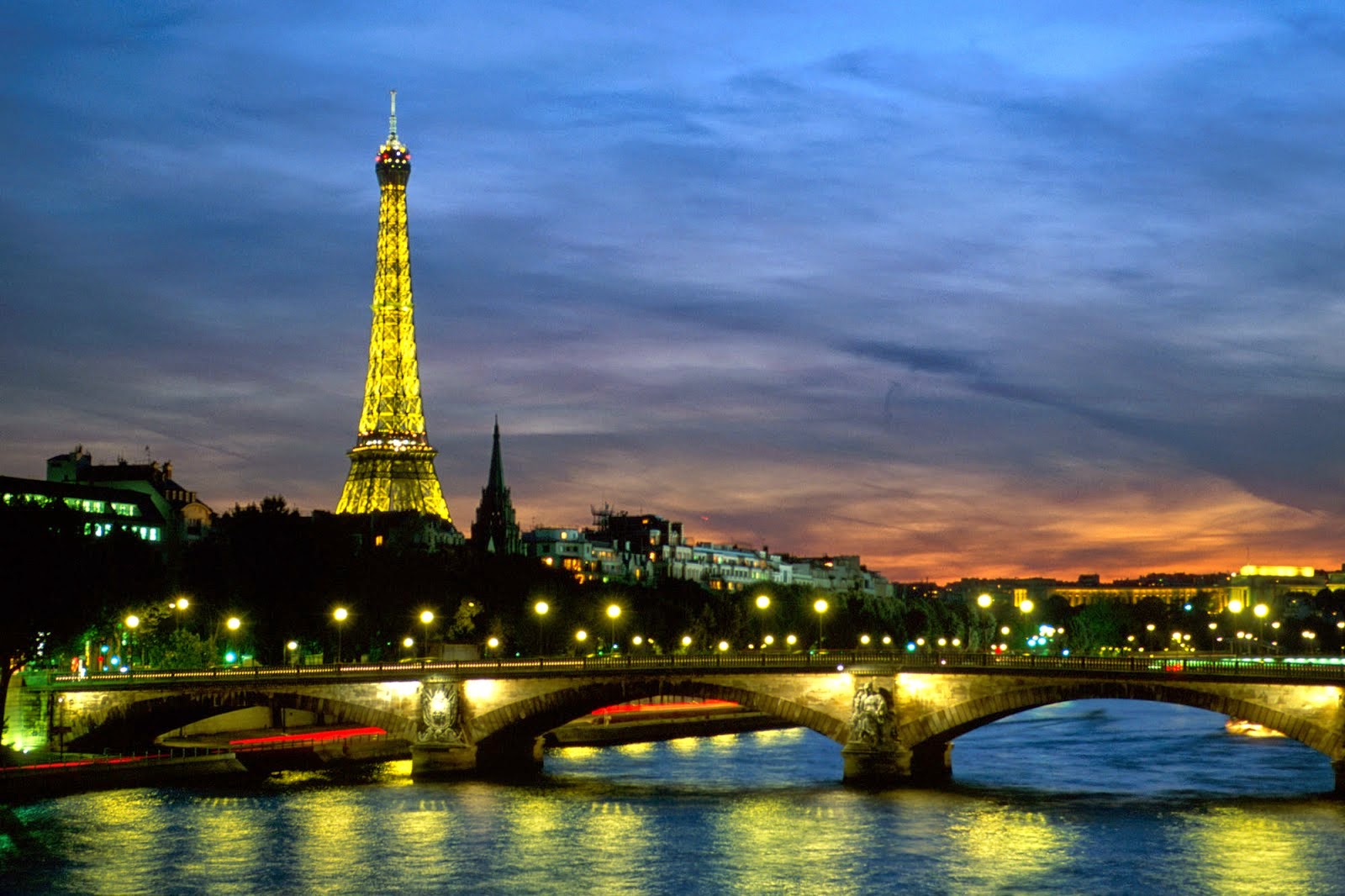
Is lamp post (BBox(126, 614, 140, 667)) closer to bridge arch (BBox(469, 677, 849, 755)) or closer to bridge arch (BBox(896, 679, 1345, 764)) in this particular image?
bridge arch (BBox(469, 677, 849, 755))

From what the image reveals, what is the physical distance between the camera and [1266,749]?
96.3 metres

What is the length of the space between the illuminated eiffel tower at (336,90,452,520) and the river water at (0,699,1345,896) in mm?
97805

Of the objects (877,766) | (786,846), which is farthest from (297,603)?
(786,846)

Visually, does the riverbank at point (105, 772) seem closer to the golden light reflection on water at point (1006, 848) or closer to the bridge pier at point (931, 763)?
the bridge pier at point (931, 763)

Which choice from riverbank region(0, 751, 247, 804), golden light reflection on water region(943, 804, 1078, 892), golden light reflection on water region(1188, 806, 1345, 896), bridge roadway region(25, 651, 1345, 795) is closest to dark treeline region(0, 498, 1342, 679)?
bridge roadway region(25, 651, 1345, 795)

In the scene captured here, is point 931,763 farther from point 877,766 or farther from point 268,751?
point 268,751

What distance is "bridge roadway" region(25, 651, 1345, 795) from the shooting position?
69688mm

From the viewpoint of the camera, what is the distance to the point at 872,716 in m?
76.1

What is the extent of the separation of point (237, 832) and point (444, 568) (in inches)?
2988

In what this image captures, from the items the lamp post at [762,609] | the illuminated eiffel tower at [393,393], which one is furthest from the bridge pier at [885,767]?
the illuminated eiffel tower at [393,393]

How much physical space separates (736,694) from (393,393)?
109271mm

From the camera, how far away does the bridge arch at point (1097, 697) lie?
68062mm

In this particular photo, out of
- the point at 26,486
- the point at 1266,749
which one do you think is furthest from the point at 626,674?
the point at 26,486

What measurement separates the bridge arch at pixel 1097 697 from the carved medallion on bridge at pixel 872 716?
2.27 feet
